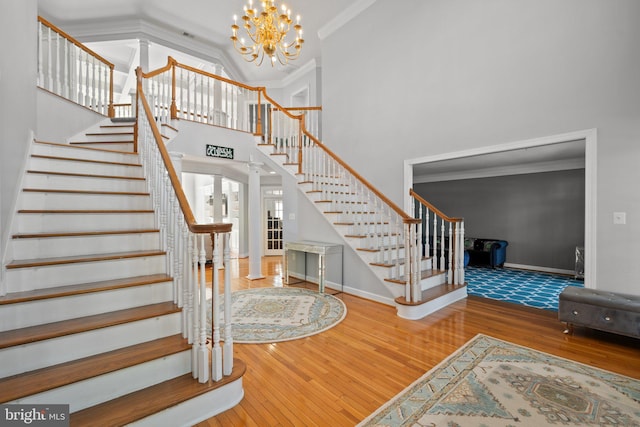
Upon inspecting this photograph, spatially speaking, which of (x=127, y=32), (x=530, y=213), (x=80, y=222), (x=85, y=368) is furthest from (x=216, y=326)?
(x=530, y=213)

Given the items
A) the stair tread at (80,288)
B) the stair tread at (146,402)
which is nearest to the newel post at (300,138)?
the stair tread at (80,288)

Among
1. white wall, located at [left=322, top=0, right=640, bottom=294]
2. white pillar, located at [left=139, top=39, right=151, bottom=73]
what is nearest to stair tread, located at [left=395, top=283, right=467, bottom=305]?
white wall, located at [left=322, top=0, right=640, bottom=294]

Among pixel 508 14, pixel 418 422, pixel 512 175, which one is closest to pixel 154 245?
pixel 418 422

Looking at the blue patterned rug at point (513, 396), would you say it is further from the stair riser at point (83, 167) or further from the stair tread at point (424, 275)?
the stair riser at point (83, 167)

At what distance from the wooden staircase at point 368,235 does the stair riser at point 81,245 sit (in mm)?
2739

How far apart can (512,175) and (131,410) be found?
840cm

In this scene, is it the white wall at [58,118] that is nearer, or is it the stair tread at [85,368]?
the stair tread at [85,368]

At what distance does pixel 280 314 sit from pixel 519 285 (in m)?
4.45

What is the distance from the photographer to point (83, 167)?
296 cm

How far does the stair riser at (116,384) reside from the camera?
1477 millimetres

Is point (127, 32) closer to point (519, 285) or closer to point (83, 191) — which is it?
point (83, 191)

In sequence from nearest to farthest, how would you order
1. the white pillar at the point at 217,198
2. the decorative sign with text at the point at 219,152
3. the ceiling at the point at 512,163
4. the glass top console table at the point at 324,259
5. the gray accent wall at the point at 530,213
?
the glass top console table at the point at 324,259 < the decorative sign with text at the point at 219,152 < the ceiling at the point at 512,163 < the gray accent wall at the point at 530,213 < the white pillar at the point at 217,198

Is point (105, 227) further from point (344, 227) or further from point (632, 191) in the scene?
point (632, 191)

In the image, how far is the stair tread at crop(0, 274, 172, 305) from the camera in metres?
1.74
